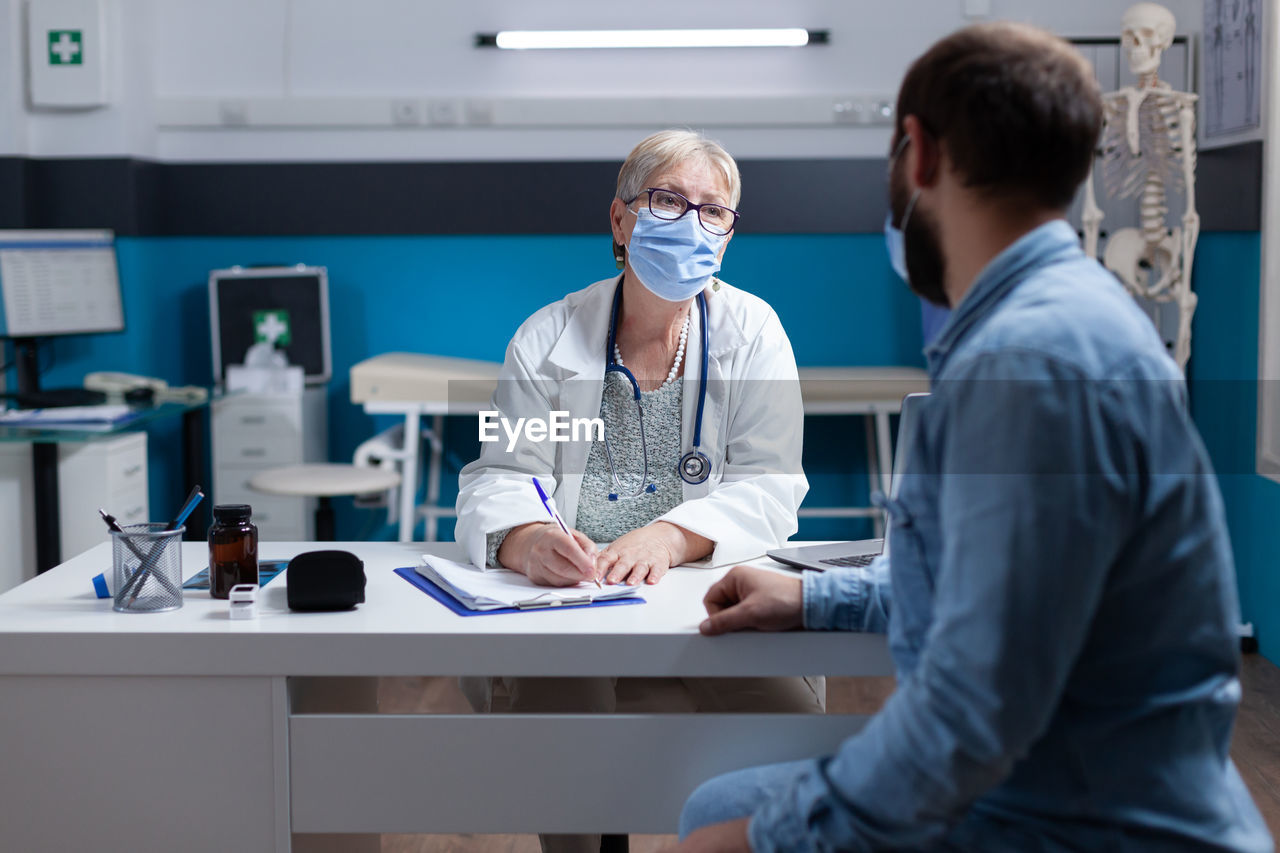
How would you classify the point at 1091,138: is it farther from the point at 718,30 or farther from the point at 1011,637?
the point at 718,30

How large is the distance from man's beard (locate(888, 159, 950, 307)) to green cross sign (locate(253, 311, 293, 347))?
3.40m

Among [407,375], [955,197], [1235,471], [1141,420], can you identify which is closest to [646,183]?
[955,197]

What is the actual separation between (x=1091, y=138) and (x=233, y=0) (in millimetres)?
4040

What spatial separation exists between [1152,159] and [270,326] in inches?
115

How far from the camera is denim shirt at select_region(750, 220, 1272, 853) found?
0.80 metres

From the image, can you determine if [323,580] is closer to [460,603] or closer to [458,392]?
[460,603]

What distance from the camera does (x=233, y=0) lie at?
4.25m

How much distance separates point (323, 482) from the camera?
12.0 feet

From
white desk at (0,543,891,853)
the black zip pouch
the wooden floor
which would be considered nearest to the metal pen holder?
white desk at (0,543,891,853)

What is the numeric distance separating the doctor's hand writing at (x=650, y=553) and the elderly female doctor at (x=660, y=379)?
5.1 inches

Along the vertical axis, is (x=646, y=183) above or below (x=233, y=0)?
below

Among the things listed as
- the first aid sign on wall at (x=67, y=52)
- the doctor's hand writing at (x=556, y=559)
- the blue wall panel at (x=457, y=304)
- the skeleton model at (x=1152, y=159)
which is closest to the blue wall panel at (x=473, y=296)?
the blue wall panel at (x=457, y=304)

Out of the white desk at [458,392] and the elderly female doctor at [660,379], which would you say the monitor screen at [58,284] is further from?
the elderly female doctor at [660,379]

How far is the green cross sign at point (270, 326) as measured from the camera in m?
4.09
